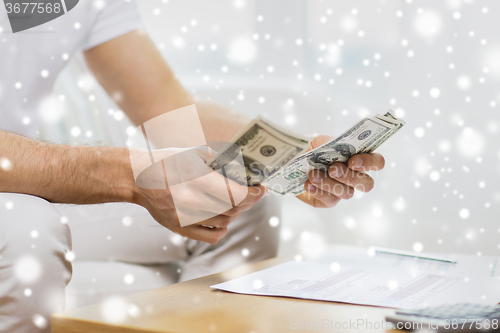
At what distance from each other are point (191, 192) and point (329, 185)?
1.00 ft

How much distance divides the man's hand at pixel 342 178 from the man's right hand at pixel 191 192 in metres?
0.16

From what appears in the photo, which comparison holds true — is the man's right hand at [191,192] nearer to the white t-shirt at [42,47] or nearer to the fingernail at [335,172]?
the fingernail at [335,172]

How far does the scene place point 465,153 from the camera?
1422 millimetres

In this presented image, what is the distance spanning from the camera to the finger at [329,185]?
2.57ft

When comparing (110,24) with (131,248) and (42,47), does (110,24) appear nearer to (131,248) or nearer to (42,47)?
(42,47)

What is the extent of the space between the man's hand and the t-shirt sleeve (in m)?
0.62

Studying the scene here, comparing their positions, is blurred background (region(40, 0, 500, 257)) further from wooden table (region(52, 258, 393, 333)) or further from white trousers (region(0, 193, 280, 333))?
wooden table (region(52, 258, 393, 333))

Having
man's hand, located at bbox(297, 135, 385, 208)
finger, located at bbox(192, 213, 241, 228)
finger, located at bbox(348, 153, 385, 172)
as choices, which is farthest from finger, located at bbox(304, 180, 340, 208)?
finger, located at bbox(192, 213, 241, 228)

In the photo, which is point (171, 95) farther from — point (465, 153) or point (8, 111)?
point (465, 153)

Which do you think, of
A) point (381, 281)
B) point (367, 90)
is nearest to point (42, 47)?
point (381, 281)

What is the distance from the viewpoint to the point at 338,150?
2.23 feet

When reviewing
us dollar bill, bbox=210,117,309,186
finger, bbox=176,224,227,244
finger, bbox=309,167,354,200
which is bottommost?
finger, bbox=176,224,227,244

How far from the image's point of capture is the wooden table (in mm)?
432

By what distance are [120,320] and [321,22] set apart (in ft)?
5.29
